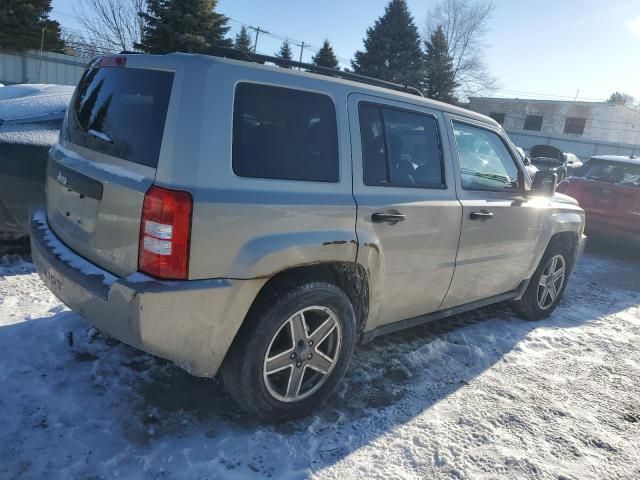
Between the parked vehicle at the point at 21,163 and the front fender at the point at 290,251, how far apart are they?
282 cm

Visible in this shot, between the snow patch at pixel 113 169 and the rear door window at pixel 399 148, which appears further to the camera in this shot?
the rear door window at pixel 399 148

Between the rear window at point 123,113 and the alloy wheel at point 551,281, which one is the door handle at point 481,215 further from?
the rear window at point 123,113

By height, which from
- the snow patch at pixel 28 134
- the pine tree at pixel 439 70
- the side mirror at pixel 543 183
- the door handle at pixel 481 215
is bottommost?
the door handle at pixel 481 215

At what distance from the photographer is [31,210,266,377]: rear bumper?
216cm

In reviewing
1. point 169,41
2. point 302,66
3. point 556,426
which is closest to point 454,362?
point 556,426

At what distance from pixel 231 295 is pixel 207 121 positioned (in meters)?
0.80

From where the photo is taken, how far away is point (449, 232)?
333 cm

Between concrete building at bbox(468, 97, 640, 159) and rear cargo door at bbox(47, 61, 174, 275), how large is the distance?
35684mm

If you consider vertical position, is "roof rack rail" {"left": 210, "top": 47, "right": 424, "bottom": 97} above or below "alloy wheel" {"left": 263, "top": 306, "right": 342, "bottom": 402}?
above

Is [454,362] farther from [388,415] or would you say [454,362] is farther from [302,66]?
[302,66]

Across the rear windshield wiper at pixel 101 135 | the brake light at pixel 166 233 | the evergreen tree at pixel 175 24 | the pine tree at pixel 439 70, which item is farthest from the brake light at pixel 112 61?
the pine tree at pixel 439 70

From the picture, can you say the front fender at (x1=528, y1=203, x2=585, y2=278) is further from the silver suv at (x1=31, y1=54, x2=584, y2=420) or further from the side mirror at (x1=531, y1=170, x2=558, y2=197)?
the silver suv at (x1=31, y1=54, x2=584, y2=420)

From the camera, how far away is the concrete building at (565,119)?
38188mm

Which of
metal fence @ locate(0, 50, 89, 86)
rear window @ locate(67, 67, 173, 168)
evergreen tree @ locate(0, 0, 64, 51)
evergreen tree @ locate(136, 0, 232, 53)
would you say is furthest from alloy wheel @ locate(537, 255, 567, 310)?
evergreen tree @ locate(0, 0, 64, 51)
